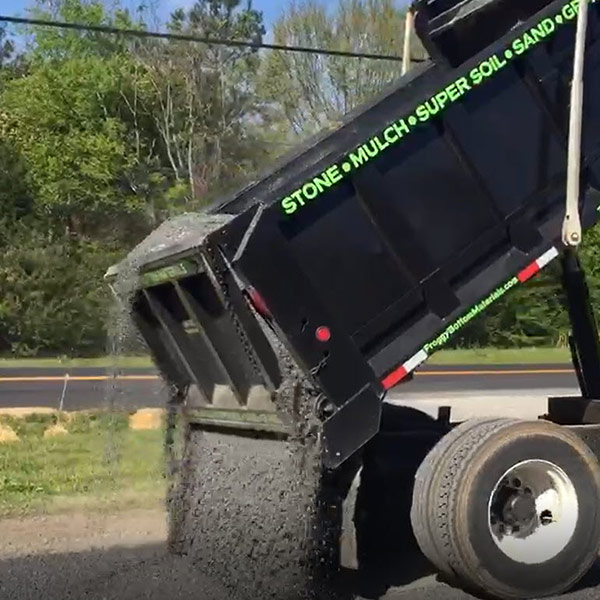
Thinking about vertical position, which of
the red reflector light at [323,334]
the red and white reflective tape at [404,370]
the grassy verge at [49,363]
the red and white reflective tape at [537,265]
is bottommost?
the red and white reflective tape at [404,370]

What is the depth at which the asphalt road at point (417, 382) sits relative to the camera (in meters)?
18.4

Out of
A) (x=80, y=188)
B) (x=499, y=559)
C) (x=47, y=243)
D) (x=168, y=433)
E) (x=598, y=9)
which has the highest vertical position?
(x=80, y=188)

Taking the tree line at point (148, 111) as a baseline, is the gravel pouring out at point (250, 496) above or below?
below

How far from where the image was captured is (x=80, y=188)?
137 feet

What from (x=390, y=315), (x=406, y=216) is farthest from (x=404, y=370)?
(x=406, y=216)

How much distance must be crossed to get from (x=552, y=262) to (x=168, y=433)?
2525mm

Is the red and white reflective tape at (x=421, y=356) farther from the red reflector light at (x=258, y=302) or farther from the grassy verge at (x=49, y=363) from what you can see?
the grassy verge at (x=49, y=363)

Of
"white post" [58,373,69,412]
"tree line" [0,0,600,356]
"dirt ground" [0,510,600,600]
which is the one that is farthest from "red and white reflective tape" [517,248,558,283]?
"tree line" [0,0,600,356]

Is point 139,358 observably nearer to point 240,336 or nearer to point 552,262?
point 240,336

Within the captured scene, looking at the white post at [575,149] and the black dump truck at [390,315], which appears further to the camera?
the white post at [575,149]

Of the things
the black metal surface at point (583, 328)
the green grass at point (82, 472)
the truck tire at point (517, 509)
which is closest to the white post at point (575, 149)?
the black metal surface at point (583, 328)

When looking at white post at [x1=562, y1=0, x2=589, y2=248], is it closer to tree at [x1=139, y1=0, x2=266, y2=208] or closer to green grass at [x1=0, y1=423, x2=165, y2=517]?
green grass at [x1=0, y1=423, x2=165, y2=517]

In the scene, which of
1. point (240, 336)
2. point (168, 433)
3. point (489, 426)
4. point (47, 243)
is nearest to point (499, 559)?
point (489, 426)

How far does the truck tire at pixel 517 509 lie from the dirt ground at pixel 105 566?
0.27m
